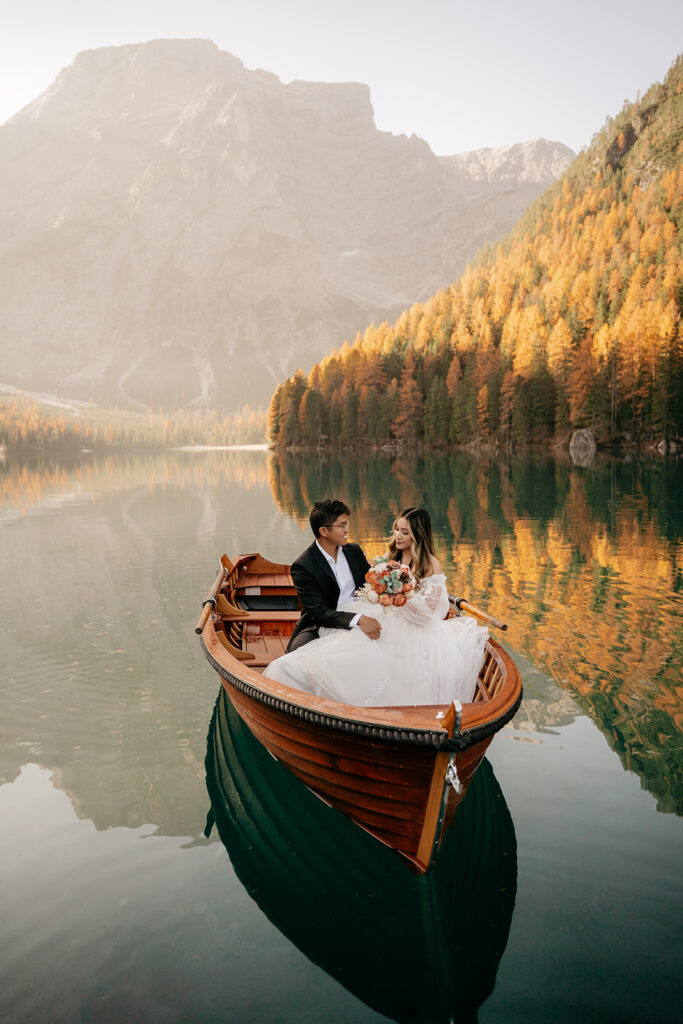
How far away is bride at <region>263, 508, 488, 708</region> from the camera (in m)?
6.43

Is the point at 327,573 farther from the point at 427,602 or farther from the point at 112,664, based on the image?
the point at 112,664

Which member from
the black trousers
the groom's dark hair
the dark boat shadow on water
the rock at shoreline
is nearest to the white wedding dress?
the black trousers

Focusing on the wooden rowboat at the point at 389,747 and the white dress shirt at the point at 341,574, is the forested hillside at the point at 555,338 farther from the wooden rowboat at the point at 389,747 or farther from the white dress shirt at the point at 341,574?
the wooden rowboat at the point at 389,747

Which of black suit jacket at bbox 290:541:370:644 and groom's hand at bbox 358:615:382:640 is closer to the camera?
groom's hand at bbox 358:615:382:640

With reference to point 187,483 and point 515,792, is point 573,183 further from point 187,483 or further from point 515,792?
point 515,792

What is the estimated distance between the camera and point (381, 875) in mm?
5809

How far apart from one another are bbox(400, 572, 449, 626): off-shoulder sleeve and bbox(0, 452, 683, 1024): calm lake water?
7.17 feet

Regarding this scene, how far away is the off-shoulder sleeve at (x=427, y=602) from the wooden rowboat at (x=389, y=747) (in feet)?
3.02

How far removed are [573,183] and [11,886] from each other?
162 meters

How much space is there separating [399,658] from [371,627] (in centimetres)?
43

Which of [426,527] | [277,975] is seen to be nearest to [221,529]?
[426,527]

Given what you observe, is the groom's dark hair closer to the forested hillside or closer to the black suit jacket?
the black suit jacket

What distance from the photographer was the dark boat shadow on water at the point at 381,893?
4727 millimetres

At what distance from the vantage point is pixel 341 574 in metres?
7.62
